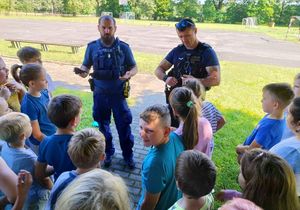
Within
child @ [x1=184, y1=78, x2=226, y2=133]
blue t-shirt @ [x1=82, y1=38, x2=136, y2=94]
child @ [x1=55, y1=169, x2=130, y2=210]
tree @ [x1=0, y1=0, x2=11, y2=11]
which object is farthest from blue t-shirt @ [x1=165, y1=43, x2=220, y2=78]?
tree @ [x1=0, y1=0, x2=11, y2=11]

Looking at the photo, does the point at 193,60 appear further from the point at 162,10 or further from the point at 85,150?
the point at 162,10

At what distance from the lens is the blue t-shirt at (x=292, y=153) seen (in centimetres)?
202

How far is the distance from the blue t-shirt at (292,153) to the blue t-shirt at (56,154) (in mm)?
1714

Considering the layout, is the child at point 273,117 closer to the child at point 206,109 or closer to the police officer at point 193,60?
the child at point 206,109

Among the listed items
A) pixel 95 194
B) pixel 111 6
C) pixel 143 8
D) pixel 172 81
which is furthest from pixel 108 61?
pixel 111 6

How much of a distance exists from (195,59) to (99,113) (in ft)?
5.41

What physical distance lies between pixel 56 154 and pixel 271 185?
171 cm

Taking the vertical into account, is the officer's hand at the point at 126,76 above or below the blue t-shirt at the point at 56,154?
above

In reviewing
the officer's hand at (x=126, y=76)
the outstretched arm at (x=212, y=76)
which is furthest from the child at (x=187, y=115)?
the officer's hand at (x=126, y=76)

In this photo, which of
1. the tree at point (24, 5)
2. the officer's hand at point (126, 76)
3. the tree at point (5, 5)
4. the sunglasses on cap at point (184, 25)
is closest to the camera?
the sunglasses on cap at point (184, 25)

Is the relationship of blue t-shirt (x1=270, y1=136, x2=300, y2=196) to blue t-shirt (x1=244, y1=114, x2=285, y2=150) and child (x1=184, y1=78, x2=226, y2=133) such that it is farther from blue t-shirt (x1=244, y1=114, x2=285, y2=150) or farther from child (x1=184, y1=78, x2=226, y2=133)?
child (x1=184, y1=78, x2=226, y2=133)

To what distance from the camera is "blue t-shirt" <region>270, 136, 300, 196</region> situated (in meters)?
2.02

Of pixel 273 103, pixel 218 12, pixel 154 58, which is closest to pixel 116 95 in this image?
pixel 273 103

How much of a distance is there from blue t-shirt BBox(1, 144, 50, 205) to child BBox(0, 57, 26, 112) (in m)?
1.24
